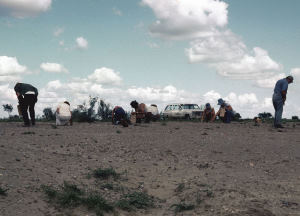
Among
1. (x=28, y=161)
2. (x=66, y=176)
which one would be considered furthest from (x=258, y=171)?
(x=28, y=161)

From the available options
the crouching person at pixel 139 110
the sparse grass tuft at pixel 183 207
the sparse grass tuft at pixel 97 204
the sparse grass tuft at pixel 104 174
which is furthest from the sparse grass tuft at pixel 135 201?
the crouching person at pixel 139 110

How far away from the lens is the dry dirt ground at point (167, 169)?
658cm

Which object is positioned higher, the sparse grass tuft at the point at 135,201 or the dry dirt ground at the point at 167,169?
the dry dirt ground at the point at 167,169

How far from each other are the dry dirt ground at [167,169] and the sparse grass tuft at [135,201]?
0.12 metres

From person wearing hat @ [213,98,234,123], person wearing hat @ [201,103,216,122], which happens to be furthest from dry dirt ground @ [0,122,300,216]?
person wearing hat @ [201,103,216,122]

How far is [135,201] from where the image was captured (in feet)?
23.2

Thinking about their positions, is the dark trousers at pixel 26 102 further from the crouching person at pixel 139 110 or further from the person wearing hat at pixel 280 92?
the person wearing hat at pixel 280 92

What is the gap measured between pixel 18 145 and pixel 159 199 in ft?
12.6

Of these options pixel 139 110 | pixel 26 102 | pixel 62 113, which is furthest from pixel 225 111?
pixel 26 102

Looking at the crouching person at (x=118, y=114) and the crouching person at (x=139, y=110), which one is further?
the crouching person at (x=139, y=110)

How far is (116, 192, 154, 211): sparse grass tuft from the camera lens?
269 inches

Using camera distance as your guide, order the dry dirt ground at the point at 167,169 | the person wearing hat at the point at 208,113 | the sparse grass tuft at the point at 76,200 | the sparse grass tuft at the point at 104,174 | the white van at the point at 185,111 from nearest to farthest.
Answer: the sparse grass tuft at the point at 76,200, the dry dirt ground at the point at 167,169, the sparse grass tuft at the point at 104,174, the person wearing hat at the point at 208,113, the white van at the point at 185,111

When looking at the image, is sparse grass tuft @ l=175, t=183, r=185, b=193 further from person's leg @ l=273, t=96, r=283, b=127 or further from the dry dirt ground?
person's leg @ l=273, t=96, r=283, b=127

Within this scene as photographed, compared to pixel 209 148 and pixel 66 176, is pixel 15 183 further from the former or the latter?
pixel 209 148
